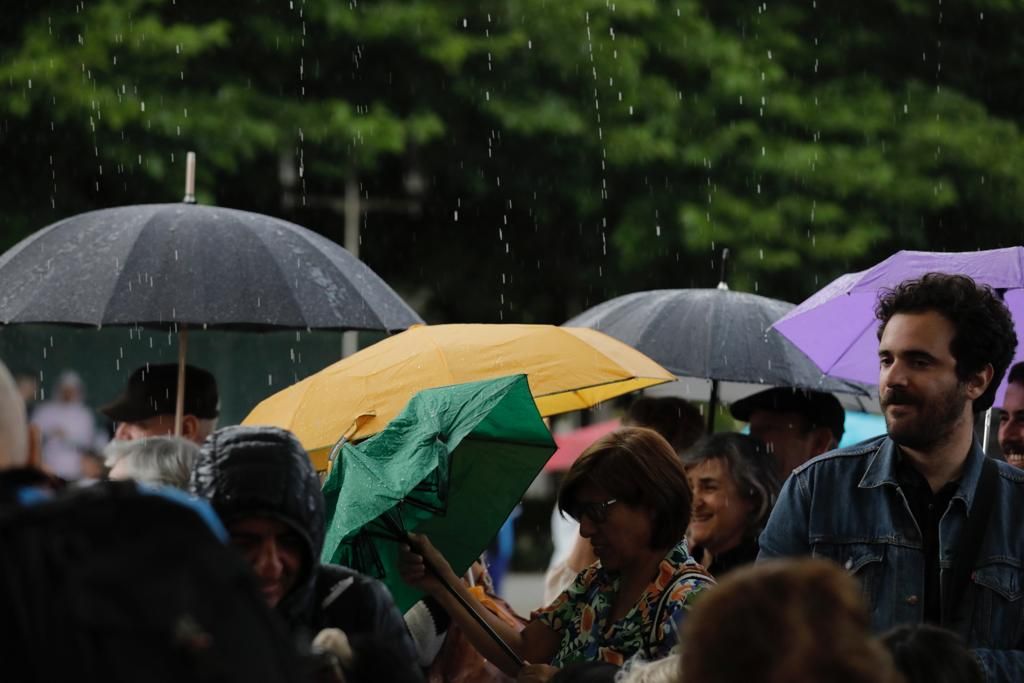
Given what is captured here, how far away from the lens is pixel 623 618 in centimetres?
491

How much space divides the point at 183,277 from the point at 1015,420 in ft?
9.65

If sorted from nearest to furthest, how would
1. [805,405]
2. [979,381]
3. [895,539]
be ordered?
[895,539], [979,381], [805,405]

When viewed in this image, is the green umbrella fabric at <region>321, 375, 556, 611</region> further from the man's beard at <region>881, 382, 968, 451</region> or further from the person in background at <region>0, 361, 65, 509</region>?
the person in background at <region>0, 361, 65, 509</region>

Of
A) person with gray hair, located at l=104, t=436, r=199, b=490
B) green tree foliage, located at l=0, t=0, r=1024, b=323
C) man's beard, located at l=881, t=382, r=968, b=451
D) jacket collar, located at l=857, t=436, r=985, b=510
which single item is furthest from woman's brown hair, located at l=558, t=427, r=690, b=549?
green tree foliage, located at l=0, t=0, r=1024, b=323

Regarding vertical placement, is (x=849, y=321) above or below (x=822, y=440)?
above

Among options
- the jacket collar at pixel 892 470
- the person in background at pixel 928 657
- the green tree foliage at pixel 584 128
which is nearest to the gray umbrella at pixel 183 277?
the jacket collar at pixel 892 470

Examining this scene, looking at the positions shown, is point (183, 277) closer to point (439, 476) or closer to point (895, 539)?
point (439, 476)

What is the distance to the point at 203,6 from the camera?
13727 mm

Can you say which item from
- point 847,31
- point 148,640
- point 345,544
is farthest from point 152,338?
point 847,31

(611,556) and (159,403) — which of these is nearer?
(611,556)

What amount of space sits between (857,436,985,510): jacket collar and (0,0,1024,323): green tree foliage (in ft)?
30.1

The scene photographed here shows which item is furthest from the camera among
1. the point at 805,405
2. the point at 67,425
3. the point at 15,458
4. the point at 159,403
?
the point at 67,425

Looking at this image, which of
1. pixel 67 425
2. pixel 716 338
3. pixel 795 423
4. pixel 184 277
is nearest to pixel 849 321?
pixel 795 423

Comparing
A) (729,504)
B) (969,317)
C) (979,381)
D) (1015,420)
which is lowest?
(729,504)
